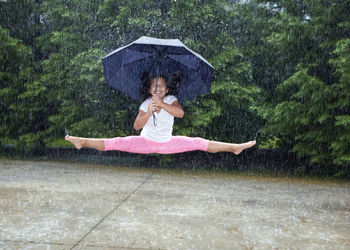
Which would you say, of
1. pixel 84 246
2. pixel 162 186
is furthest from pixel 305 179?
pixel 84 246

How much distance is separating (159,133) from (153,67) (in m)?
0.38

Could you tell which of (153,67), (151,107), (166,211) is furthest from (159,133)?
(166,211)

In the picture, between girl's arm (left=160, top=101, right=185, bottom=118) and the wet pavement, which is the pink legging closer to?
girl's arm (left=160, top=101, right=185, bottom=118)

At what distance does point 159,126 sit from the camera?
2135 millimetres

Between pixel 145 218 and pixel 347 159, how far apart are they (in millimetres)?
6096

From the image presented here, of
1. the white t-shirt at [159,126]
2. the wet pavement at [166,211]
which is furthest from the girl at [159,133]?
the wet pavement at [166,211]

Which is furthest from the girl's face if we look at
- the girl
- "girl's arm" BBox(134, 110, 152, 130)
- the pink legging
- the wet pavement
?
the wet pavement

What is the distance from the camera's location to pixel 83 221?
23.4 feet

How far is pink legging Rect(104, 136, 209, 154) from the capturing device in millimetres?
2062

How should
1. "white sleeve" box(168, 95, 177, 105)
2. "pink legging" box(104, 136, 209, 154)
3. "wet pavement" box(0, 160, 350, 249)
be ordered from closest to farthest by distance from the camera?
1. "pink legging" box(104, 136, 209, 154)
2. "white sleeve" box(168, 95, 177, 105)
3. "wet pavement" box(0, 160, 350, 249)

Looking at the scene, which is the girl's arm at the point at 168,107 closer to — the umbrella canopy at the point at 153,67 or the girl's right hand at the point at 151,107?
the girl's right hand at the point at 151,107

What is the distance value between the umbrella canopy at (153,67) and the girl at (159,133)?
9 centimetres

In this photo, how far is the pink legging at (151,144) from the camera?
206cm

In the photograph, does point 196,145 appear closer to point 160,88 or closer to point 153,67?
point 160,88
